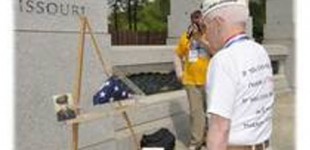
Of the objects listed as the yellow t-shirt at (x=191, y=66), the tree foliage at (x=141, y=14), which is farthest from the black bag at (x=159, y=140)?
the tree foliage at (x=141, y=14)

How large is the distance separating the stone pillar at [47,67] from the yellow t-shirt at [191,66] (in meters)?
1.60

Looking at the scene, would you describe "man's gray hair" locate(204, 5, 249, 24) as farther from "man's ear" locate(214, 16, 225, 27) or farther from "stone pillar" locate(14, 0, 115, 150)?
"stone pillar" locate(14, 0, 115, 150)

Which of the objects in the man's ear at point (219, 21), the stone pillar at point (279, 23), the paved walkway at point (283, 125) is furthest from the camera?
the stone pillar at point (279, 23)

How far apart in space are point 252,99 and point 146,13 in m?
19.5

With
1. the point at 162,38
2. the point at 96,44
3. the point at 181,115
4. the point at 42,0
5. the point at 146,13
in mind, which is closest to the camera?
the point at 42,0

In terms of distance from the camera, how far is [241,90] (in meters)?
3.30

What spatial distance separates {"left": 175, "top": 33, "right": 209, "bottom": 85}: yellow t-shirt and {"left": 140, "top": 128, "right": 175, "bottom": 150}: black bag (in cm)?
90

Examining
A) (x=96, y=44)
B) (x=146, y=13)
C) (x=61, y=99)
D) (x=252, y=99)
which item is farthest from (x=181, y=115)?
(x=146, y=13)

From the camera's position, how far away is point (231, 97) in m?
3.26

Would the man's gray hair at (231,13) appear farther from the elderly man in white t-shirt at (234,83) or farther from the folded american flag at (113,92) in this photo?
the folded american flag at (113,92)

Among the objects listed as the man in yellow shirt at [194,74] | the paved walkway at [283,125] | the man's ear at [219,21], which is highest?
the man's ear at [219,21]

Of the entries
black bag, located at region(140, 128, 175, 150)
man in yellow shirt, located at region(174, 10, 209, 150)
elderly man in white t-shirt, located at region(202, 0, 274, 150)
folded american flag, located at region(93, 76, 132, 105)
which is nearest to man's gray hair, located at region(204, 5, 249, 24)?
elderly man in white t-shirt, located at region(202, 0, 274, 150)

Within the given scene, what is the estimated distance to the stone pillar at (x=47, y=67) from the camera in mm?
Answer: 5695
